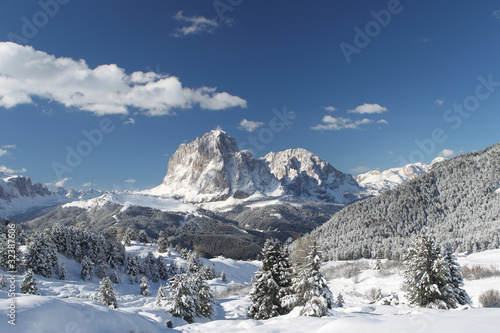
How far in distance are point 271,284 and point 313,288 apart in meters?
5.92

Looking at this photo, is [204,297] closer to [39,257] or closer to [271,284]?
[271,284]

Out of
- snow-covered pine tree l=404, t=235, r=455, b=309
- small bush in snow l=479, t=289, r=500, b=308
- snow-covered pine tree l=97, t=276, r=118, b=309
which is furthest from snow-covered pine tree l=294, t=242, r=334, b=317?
snow-covered pine tree l=97, t=276, r=118, b=309

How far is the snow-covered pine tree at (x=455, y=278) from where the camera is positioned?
3079 centimetres

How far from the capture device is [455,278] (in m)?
31.6

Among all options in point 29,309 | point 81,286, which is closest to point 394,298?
point 29,309

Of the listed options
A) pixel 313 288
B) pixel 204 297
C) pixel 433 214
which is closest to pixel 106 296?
pixel 204 297

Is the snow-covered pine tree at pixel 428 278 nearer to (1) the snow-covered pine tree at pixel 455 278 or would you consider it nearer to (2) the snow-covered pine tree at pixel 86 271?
(1) the snow-covered pine tree at pixel 455 278

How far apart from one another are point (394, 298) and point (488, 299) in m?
14.1

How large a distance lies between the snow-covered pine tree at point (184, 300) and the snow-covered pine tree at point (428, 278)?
26.7 meters

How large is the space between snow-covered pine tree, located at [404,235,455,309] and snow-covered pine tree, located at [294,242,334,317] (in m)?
11.8

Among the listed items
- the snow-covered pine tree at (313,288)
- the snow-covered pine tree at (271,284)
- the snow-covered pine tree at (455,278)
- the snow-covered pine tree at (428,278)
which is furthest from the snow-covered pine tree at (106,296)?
the snow-covered pine tree at (455,278)

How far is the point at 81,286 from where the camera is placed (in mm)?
61469

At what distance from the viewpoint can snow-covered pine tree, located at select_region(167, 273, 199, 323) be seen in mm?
33531

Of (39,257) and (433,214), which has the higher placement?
(433,214)
